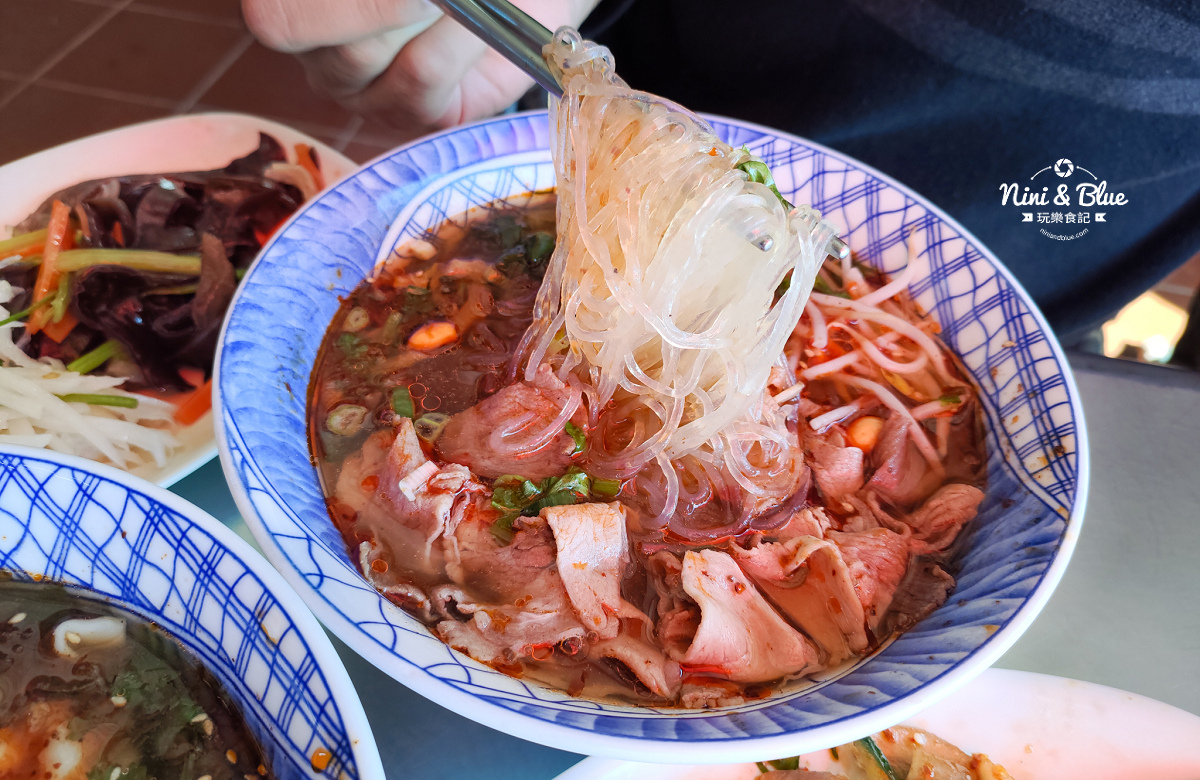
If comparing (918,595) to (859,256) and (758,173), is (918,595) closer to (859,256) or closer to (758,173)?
(758,173)

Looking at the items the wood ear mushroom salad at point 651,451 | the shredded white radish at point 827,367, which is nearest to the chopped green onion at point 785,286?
the wood ear mushroom salad at point 651,451

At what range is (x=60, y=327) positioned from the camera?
1.72 m

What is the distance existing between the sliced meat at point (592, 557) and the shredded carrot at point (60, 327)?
132cm

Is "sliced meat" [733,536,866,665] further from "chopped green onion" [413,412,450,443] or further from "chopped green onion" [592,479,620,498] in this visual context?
"chopped green onion" [413,412,450,443]

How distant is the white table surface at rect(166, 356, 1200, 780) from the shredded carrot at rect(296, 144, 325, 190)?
96 centimetres

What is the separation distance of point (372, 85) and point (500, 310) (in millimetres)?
764

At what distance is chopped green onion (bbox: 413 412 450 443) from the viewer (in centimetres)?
138

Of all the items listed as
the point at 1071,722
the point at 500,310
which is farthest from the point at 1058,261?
the point at 500,310

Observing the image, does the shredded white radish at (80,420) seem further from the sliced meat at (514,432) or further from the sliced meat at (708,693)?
the sliced meat at (708,693)

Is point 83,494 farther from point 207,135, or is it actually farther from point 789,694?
point 207,135

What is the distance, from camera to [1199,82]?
1.88 meters

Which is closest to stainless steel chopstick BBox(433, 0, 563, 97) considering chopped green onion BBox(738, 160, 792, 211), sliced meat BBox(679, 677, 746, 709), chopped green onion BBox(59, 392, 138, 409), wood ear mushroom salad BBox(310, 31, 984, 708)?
wood ear mushroom salad BBox(310, 31, 984, 708)

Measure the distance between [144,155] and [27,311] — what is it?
72cm

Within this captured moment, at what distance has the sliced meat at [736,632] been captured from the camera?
42.3 inches
